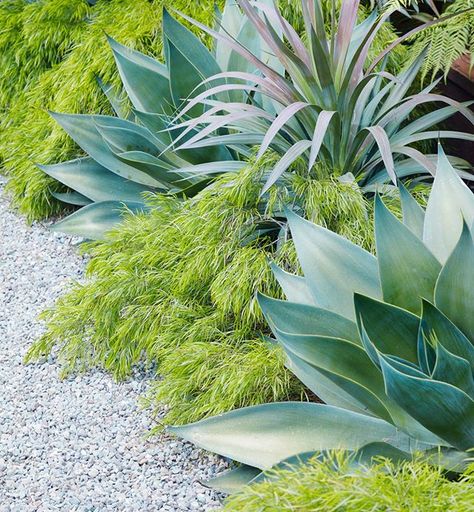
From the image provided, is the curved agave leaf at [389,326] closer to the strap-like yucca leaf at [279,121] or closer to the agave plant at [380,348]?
the agave plant at [380,348]

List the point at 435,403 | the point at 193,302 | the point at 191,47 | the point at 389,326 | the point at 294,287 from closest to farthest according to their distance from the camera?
1. the point at 435,403
2. the point at 389,326
3. the point at 294,287
4. the point at 193,302
5. the point at 191,47

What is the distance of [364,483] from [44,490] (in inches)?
55.3

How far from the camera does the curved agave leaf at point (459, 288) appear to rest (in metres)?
2.36

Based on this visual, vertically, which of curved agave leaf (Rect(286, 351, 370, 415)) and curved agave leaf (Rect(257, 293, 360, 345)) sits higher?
curved agave leaf (Rect(257, 293, 360, 345))

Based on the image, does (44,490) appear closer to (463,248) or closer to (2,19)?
(463,248)

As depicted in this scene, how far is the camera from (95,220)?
14.3 feet

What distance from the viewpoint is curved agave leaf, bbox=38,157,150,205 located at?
4418 millimetres

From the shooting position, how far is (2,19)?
19.8ft

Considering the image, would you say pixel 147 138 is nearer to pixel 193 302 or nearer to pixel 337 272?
pixel 193 302

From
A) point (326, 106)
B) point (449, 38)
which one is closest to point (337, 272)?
point (326, 106)

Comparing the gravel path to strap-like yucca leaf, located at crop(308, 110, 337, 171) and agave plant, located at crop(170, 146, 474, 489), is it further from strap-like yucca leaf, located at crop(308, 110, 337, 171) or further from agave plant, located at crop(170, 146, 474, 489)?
strap-like yucca leaf, located at crop(308, 110, 337, 171)

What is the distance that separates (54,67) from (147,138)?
68.0 inches

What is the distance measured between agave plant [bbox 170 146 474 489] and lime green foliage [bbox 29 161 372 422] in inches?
14.8

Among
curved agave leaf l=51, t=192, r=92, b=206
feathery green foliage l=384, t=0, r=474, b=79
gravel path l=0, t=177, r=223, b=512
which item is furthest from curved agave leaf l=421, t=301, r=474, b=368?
curved agave leaf l=51, t=192, r=92, b=206
